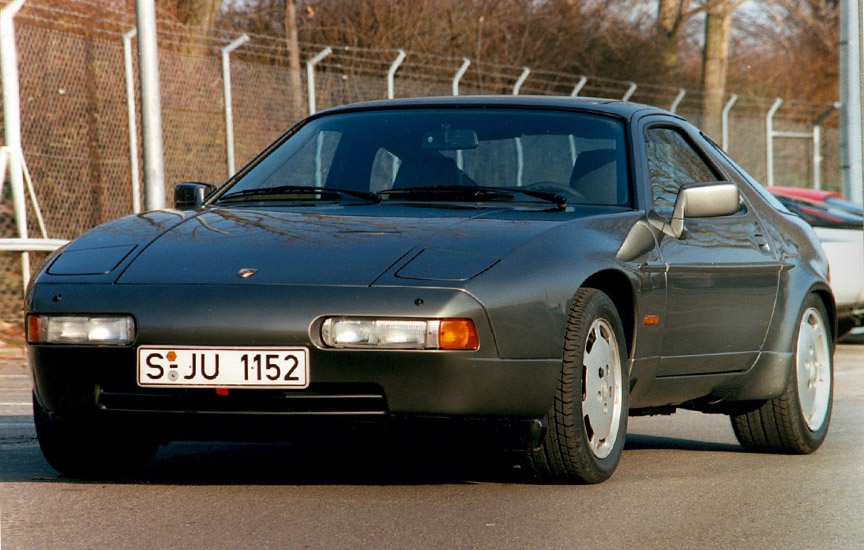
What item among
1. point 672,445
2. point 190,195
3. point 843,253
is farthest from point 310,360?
point 843,253

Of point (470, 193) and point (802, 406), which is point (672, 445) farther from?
point (470, 193)

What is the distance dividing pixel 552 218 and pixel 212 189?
1.74 meters

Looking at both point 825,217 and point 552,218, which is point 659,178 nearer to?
point 552,218

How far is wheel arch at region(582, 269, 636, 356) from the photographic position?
5.26m

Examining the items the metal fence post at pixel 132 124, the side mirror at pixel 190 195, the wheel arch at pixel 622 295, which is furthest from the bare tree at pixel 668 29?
the wheel arch at pixel 622 295

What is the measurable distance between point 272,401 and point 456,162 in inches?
61.2

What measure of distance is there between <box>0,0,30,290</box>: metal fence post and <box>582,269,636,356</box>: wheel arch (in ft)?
24.0

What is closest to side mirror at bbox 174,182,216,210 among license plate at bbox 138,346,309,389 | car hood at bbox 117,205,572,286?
car hood at bbox 117,205,572,286

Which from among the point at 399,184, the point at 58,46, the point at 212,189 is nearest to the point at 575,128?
the point at 399,184

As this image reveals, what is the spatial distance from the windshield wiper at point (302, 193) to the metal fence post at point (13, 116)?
243 inches

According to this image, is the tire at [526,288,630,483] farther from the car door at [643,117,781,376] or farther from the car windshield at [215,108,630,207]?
Result: the car windshield at [215,108,630,207]

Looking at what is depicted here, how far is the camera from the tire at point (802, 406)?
638cm

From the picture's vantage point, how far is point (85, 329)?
4688 millimetres

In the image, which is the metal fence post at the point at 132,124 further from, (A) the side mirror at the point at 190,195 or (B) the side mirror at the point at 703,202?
(B) the side mirror at the point at 703,202
